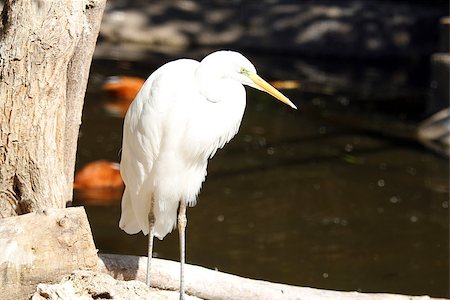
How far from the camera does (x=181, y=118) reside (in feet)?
11.6

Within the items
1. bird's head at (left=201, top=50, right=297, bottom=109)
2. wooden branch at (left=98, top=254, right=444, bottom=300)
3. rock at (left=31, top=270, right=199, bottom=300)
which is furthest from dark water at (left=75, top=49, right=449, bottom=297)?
rock at (left=31, top=270, right=199, bottom=300)

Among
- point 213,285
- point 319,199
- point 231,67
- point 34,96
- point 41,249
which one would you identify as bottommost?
point 319,199

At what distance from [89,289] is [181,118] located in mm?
781

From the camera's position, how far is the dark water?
520cm

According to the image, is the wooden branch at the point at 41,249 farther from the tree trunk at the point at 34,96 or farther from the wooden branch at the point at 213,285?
the wooden branch at the point at 213,285

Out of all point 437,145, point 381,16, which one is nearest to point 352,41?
point 381,16

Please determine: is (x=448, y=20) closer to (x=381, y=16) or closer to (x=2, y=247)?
(x=381, y=16)

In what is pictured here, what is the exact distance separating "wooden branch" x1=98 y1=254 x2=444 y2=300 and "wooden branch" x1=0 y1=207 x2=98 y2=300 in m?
0.52

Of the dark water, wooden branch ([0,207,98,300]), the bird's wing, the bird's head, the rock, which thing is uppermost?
the bird's head

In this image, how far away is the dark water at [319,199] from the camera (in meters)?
5.20

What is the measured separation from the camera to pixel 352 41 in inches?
392

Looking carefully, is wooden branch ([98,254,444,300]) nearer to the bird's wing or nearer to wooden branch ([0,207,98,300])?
the bird's wing

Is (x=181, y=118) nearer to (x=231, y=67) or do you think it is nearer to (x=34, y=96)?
(x=231, y=67)

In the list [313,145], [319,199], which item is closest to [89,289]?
[319,199]
